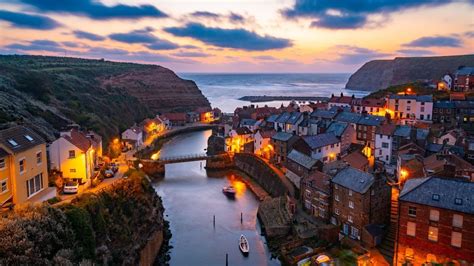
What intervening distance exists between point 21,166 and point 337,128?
104 feet

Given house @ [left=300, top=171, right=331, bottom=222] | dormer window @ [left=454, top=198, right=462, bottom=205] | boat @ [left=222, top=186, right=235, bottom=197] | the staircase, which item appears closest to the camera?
dormer window @ [left=454, top=198, right=462, bottom=205]

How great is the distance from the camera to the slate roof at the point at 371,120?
42.8 metres

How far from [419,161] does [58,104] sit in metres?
43.0

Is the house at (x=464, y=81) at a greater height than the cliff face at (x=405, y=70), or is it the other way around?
the cliff face at (x=405, y=70)

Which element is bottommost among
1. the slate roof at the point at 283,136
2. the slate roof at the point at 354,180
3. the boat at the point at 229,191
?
the boat at the point at 229,191

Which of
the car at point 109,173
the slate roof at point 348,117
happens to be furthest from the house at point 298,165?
the car at point 109,173

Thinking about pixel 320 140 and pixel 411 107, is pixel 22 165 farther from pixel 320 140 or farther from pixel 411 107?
pixel 411 107

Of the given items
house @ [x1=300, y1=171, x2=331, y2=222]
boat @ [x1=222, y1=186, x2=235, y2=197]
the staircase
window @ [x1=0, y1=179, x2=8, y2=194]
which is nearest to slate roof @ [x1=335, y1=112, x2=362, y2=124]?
boat @ [x1=222, y1=186, x2=235, y2=197]

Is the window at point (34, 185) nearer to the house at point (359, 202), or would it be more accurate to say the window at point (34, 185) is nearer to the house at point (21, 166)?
the house at point (21, 166)

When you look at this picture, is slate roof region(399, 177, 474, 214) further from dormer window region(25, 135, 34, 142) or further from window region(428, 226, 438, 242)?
dormer window region(25, 135, 34, 142)

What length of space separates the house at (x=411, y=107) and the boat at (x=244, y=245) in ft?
105

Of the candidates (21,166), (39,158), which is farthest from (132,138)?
(21,166)

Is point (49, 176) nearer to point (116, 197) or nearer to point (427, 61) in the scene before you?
point (116, 197)

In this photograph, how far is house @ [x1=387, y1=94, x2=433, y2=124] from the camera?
1918 inches
